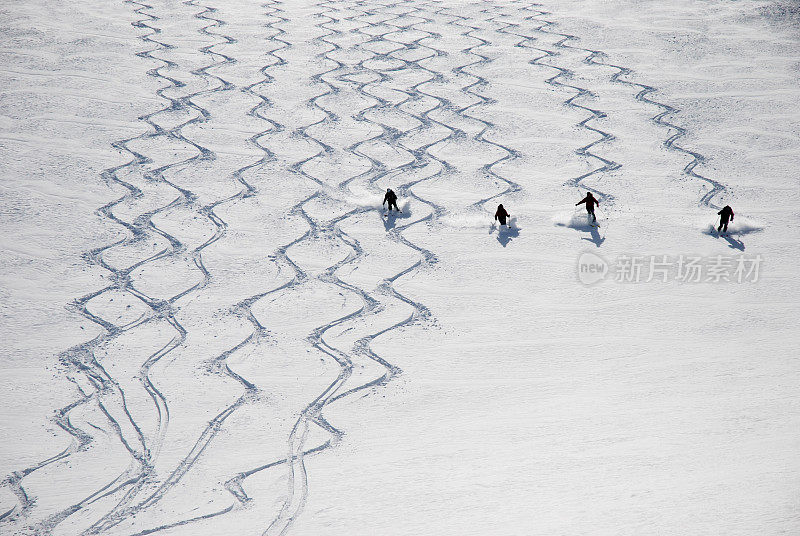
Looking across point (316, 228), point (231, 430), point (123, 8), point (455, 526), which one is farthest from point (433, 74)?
point (455, 526)

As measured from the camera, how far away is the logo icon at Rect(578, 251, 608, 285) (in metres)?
7.53

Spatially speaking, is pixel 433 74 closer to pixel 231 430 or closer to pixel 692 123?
pixel 692 123

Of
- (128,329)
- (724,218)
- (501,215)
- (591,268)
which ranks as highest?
(724,218)

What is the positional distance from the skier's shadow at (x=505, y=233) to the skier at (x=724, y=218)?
238 cm

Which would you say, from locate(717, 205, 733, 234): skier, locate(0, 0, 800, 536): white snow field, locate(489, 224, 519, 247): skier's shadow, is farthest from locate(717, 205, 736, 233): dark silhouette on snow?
locate(489, 224, 519, 247): skier's shadow

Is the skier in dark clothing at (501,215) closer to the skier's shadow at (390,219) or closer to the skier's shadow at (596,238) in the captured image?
the skier's shadow at (596,238)

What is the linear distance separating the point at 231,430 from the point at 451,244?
12.0ft

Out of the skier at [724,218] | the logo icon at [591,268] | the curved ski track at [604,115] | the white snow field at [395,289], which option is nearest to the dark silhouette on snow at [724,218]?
the skier at [724,218]

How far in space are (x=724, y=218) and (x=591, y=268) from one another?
1.81 metres

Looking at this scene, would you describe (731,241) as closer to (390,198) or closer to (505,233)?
(505,233)

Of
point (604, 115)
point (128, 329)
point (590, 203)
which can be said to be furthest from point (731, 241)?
point (128, 329)

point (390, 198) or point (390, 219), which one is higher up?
point (390, 198)

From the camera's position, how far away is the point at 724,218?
8.04m

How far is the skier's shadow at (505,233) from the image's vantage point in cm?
829
